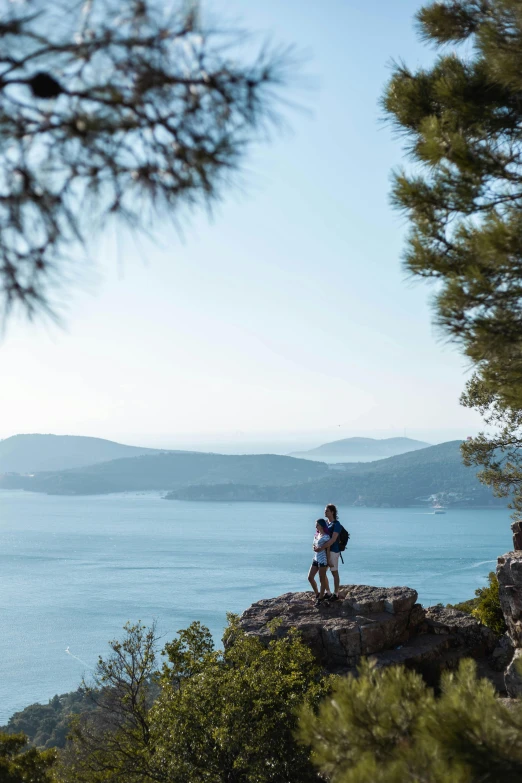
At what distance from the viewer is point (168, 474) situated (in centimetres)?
15038

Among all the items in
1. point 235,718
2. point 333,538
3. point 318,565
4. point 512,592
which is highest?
point 333,538

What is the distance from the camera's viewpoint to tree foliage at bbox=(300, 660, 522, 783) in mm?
3162

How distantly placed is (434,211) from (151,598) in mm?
50116

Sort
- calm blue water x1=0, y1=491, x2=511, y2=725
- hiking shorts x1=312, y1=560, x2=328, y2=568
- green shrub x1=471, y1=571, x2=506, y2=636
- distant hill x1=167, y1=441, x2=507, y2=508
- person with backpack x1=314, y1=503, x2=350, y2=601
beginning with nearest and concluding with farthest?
person with backpack x1=314, y1=503, x2=350, y2=601 < hiking shorts x1=312, y1=560, x2=328, y2=568 < green shrub x1=471, y1=571, x2=506, y2=636 < calm blue water x1=0, y1=491, x2=511, y2=725 < distant hill x1=167, y1=441, x2=507, y2=508

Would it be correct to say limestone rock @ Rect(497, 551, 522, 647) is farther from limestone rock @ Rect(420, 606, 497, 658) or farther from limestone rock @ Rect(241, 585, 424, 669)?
limestone rock @ Rect(241, 585, 424, 669)

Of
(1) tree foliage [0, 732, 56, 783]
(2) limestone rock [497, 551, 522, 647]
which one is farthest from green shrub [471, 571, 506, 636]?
(1) tree foliage [0, 732, 56, 783]

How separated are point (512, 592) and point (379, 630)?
2.06 meters

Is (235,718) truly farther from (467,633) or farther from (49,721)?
(49,721)

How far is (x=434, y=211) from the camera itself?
16.6 ft

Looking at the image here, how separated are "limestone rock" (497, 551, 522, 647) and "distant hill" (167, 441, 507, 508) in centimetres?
9843

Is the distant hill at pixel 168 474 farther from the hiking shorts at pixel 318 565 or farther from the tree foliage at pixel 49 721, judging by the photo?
the hiking shorts at pixel 318 565

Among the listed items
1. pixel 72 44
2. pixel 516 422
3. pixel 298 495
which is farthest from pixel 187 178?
pixel 298 495

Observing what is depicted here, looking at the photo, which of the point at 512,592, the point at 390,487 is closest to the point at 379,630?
the point at 512,592

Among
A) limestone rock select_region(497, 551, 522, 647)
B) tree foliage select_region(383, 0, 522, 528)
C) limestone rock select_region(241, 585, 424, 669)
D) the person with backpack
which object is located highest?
tree foliage select_region(383, 0, 522, 528)
